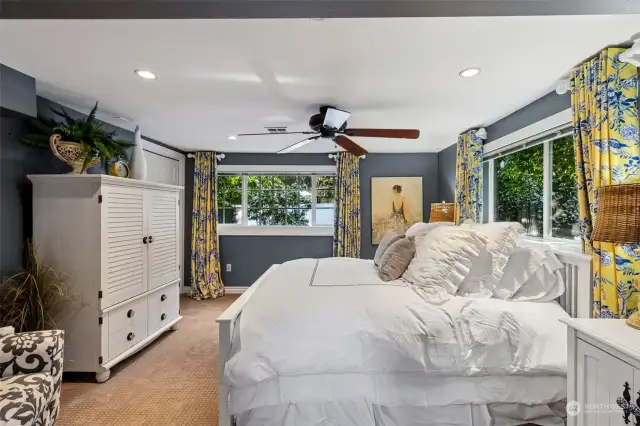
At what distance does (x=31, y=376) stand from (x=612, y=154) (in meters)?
3.25

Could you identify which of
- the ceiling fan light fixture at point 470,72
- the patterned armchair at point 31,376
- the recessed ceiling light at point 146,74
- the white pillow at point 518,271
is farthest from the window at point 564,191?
the patterned armchair at point 31,376

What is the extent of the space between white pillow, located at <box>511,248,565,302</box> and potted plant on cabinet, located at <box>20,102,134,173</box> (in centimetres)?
319

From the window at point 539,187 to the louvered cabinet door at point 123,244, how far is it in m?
3.54

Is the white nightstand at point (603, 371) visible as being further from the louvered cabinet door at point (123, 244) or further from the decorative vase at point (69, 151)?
the decorative vase at point (69, 151)

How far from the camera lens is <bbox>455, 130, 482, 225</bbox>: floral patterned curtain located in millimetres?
3500

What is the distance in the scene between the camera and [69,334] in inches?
97.6

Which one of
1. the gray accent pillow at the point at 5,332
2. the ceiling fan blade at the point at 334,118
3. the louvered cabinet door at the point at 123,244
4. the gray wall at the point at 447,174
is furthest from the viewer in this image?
the gray wall at the point at 447,174

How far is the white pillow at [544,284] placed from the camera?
Answer: 197 centimetres

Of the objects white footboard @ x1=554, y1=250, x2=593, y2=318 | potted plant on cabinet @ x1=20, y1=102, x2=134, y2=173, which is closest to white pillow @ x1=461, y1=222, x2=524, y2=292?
white footboard @ x1=554, y1=250, x2=593, y2=318

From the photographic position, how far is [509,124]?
3133mm

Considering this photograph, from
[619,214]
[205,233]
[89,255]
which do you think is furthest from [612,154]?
[205,233]

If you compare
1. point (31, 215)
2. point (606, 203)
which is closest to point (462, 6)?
point (606, 203)

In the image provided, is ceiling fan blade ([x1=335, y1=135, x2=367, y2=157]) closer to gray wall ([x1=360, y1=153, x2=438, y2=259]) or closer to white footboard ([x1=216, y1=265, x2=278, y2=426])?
white footboard ([x1=216, y1=265, x2=278, y2=426])

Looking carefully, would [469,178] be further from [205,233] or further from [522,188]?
[205,233]
